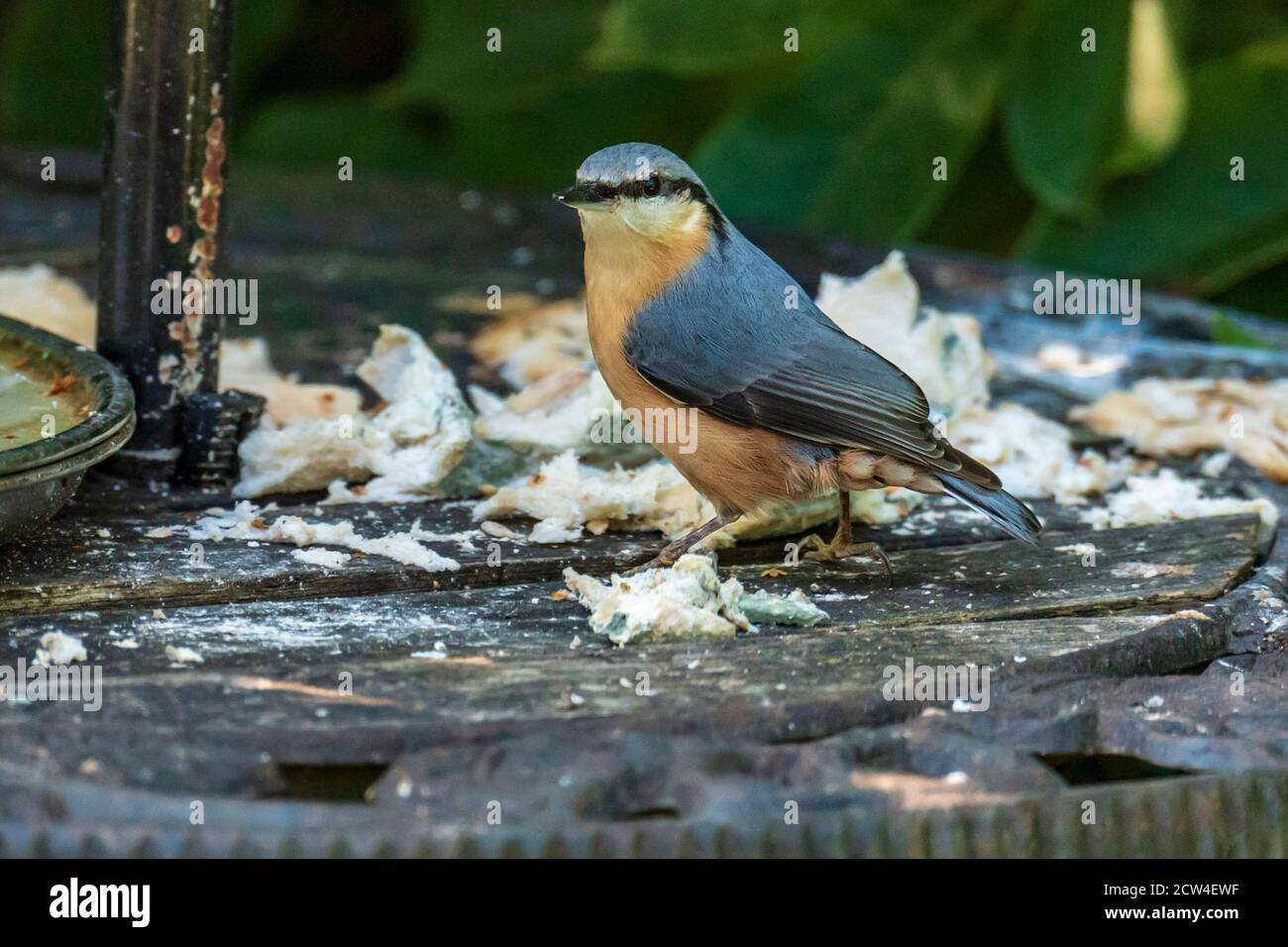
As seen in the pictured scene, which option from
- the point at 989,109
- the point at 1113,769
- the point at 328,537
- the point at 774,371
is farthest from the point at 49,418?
the point at 989,109

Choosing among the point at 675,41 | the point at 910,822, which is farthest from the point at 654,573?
the point at 675,41

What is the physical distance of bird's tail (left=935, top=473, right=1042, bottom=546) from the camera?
2.40m

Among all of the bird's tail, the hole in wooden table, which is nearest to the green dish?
the bird's tail

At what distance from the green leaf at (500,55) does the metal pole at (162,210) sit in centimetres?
236

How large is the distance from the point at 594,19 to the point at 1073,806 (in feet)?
12.4

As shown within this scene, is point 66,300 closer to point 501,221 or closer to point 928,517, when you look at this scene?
point 501,221

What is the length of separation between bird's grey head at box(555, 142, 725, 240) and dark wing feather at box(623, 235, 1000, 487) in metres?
0.09

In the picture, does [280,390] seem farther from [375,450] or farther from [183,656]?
[183,656]

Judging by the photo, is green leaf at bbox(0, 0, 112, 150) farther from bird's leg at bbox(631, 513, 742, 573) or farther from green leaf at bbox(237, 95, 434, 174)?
bird's leg at bbox(631, 513, 742, 573)

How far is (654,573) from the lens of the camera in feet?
7.20

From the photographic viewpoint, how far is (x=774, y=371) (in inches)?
99.3

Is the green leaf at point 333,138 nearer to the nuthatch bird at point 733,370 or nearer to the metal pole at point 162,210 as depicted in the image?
the metal pole at point 162,210

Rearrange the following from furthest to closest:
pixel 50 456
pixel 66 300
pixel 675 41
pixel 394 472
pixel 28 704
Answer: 1. pixel 675 41
2. pixel 66 300
3. pixel 394 472
4. pixel 50 456
5. pixel 28 704

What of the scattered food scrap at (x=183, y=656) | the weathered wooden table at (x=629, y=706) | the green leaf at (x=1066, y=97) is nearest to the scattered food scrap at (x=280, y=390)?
the weathered wooden table at (x=629, y=706)
